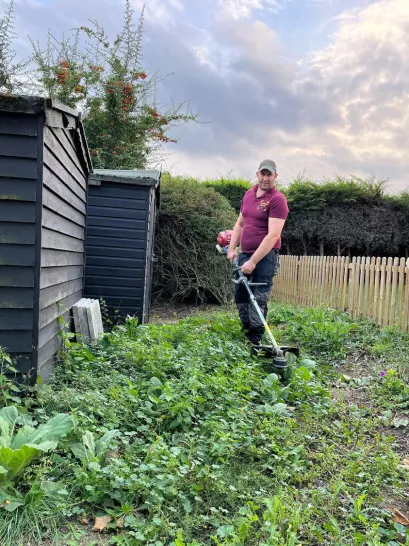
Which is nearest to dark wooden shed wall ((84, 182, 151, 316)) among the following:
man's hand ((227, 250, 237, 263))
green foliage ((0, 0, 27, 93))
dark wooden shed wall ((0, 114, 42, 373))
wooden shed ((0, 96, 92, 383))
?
man's hand ((227, 250, 237, 263))

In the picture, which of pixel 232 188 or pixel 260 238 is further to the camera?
pixel 232 188

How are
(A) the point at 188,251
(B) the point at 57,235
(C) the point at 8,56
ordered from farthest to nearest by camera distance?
1. (C) the point at 8,56
2. (A) the point at 188,251
3. (B) the point at 57,235

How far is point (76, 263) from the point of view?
500 cm

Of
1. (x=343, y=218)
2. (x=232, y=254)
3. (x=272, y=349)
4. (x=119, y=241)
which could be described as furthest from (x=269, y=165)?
(x=343, y=218)

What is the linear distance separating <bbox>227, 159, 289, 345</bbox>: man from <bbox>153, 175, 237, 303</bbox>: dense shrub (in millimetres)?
4267

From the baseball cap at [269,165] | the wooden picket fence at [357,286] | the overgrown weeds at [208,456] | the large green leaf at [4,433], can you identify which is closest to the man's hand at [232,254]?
the baseball cap at [269,165]

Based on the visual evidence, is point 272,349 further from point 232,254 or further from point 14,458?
point 14,458

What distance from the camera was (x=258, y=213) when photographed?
452cm

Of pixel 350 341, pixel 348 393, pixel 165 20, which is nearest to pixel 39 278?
pixel 348 393

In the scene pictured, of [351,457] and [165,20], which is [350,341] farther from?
[165,20]

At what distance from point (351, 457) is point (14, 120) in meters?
3.21

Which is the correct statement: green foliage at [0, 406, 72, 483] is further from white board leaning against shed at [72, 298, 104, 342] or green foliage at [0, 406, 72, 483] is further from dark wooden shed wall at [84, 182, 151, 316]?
dark wooden shed wall at [84, 182, 151, 316]

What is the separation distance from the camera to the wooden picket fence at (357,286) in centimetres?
617

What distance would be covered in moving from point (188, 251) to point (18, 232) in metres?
6.11
